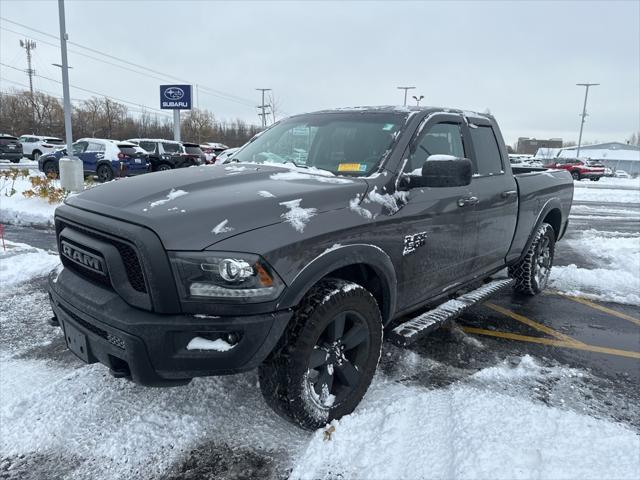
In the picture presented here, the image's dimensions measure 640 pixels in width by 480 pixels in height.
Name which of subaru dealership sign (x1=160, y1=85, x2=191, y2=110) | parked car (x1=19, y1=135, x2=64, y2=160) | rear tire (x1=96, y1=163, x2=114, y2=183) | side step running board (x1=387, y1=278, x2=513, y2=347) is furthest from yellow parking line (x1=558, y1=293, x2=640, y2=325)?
parked car (x1=19, y1=135, x2=64, y2=160)

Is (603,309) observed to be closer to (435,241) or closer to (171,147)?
(435,241)

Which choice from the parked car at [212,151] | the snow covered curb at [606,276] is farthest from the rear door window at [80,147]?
the snow covered curb at [606,276]

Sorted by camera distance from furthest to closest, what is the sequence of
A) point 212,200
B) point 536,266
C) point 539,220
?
1. point 536,266
2. point 539,220
3. point 212,200

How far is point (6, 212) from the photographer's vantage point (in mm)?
10055

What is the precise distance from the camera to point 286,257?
237 centimetres

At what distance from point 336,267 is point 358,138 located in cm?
125

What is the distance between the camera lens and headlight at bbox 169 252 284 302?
2.22m

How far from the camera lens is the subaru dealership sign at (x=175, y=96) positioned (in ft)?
85.9

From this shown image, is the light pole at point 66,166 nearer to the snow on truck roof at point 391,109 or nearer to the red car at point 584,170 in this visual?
the snow on truck roof at point 391,109

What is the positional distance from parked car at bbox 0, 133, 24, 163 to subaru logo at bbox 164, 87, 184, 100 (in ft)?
32.0

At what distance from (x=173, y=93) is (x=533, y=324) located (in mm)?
25363

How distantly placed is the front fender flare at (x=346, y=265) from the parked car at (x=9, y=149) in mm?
31062

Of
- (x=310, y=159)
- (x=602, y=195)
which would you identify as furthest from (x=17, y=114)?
(x=310, y=159)

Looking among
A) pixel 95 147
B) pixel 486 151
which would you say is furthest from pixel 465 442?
pixel 95 147
